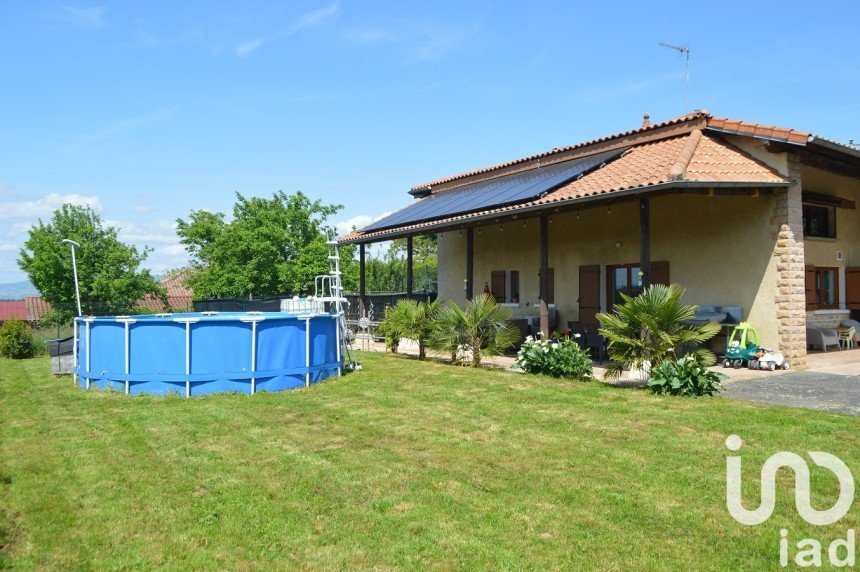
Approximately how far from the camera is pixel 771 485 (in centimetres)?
536

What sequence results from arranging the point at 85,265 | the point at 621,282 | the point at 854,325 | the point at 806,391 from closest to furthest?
1. the point at 806,391
2. the point at 854,325
3. the point at 621,282
4. the point at 85,265

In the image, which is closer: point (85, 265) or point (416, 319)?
point (416, 319)

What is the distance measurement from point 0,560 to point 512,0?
13978 mm

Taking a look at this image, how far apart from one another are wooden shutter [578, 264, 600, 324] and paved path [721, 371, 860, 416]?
5560 millimetres

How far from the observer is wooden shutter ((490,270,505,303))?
19.6 m

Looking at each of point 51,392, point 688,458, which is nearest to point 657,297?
point 688,458

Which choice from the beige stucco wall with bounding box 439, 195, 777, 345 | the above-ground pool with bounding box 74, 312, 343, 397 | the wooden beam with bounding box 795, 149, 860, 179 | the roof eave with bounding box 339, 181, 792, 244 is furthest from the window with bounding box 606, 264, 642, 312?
the above-ground pool with bounding box 74, 312, 343, 397

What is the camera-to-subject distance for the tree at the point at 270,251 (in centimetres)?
3341

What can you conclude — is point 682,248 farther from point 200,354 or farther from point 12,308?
point 12,308

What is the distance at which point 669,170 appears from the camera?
36.8 ft

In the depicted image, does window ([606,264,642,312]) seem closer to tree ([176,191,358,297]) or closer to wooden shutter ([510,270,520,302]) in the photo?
wooden shutter ([510,270,520,302])

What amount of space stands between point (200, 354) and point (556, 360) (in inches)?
241

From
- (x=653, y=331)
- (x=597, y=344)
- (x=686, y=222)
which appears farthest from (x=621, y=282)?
(x=653, y=331)

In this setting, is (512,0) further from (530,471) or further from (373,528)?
(373,528)
